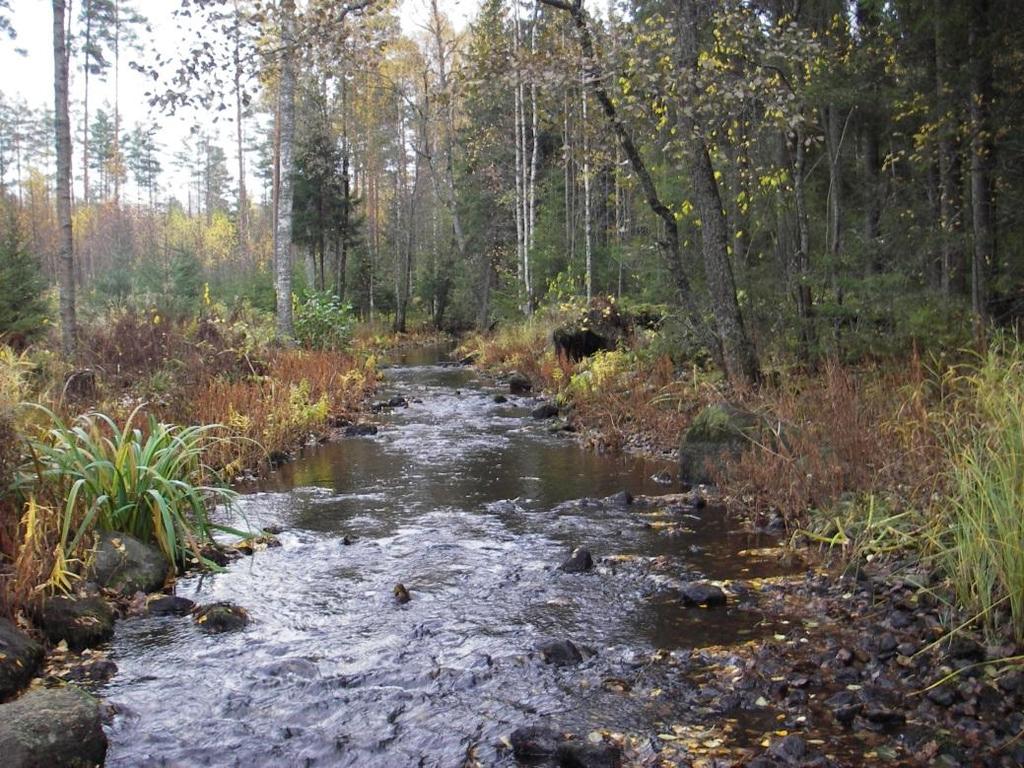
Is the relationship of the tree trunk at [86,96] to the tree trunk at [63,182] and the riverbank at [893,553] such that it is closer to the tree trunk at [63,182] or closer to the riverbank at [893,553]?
the tree trunk at [63,182]

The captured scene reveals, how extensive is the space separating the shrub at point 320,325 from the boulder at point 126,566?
12.4 metres

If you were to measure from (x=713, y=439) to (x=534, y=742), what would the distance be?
204 inches

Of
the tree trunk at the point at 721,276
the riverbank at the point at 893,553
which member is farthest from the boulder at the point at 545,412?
the riverbank at the point at 893,553

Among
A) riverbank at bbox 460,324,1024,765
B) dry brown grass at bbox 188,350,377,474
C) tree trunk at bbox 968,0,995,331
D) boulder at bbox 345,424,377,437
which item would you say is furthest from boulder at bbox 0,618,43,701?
tree trunk at bbox 968,0,995,331

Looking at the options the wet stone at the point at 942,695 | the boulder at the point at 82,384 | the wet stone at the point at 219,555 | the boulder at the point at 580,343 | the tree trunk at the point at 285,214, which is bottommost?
the wet stone at the point at 942,695

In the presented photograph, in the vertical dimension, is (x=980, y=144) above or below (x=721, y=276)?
above

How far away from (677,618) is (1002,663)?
168cm

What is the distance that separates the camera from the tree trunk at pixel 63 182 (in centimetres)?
1127

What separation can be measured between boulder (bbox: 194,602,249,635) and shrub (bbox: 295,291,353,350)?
13.1 metres

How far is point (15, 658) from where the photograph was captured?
387cm

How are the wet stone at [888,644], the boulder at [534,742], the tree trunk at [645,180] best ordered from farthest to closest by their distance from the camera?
the tree trunk at [645,180] → the wet stone at [888,644] → the boulder at [534,742]

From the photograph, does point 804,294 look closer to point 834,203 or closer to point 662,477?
point 834,203

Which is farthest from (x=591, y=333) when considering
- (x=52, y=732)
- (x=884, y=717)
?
(x=52, y=732)

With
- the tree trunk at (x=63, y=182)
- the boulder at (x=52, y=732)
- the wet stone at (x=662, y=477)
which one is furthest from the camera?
the tree trunk at (x=63, y=182)
